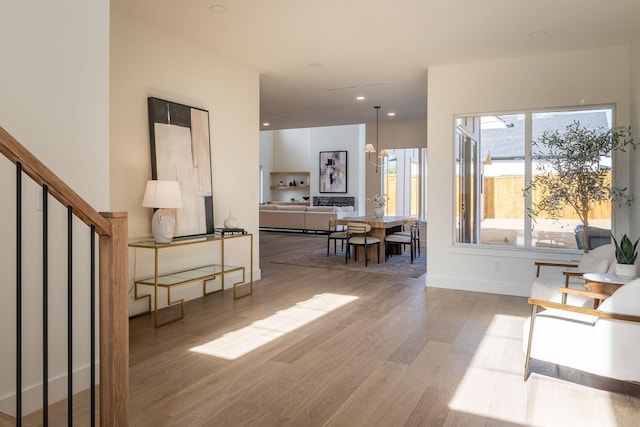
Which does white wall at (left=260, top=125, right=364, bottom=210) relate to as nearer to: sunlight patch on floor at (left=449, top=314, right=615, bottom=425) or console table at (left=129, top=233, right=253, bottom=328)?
console table at (left=129, top=233, right=253, bottom=328)

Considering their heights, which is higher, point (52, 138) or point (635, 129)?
point (635, 129)

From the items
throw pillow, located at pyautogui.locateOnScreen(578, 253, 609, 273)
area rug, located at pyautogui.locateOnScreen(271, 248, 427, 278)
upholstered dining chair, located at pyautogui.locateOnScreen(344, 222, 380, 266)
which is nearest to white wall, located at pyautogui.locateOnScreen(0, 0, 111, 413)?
throw pillow, located at pyautogui.locateOnScreen(578, 253, 609, 273)

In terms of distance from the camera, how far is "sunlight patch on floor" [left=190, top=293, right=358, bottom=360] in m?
3.36

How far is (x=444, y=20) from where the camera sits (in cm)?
402

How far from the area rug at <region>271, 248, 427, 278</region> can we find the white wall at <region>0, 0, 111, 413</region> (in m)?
4.62

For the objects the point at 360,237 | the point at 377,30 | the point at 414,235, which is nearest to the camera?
the point at 377,30

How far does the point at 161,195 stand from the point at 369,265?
4.02 m

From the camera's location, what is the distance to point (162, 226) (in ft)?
13.5

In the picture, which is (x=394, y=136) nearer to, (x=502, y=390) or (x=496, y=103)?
(x=496, y=103)

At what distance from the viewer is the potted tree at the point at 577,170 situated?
4.47 meters

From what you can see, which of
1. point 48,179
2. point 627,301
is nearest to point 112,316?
point 48,179

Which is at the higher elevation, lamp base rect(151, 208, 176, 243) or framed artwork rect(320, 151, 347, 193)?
framed artwork rect(320, 151, 347, 193)

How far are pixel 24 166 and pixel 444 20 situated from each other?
364 cm

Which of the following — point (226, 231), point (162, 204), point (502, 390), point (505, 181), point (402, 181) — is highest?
point (402, 181)
